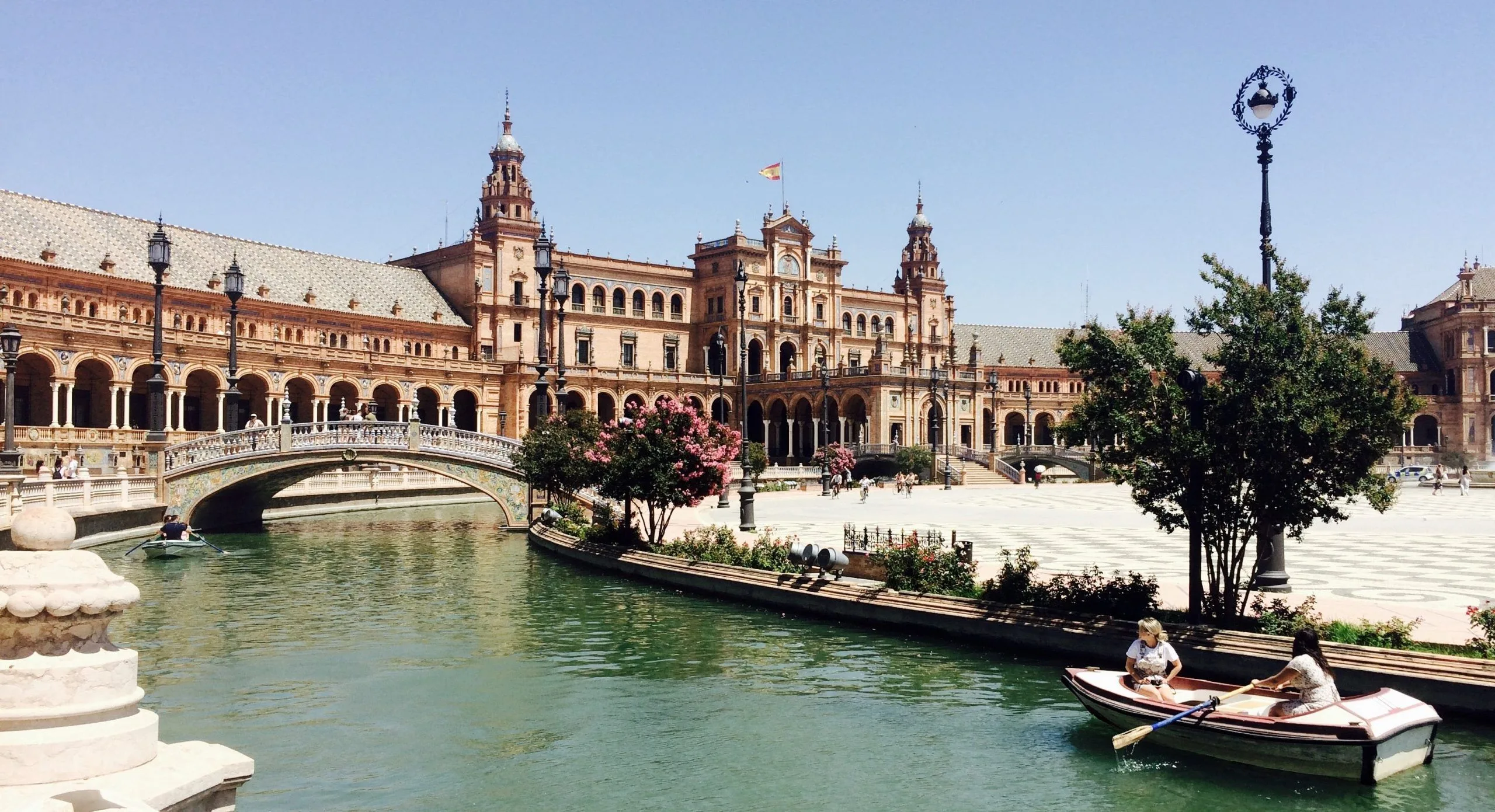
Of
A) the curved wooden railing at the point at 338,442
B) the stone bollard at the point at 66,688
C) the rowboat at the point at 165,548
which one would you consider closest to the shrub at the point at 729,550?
the rowboat at the point at 165,548

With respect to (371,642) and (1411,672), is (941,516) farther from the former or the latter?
(1411,672)

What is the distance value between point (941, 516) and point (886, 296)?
68.2m

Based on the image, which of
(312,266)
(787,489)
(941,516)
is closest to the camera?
(941,516)

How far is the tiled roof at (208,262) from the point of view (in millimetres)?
58906

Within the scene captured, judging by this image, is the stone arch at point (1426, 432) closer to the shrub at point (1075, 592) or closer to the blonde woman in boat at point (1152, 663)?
the shrub at point (1075, 592)

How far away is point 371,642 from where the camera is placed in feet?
67.5

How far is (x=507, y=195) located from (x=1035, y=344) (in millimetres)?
56254

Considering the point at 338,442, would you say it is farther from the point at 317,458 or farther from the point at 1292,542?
the point at 1292,542

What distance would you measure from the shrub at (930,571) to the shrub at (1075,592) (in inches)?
17.8

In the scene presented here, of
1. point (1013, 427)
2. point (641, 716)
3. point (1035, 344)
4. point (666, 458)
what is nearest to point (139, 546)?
point (666, 458)

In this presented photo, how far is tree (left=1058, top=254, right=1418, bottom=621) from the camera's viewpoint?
15805 mm

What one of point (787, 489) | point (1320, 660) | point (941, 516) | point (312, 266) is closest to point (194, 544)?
point (941, 516)

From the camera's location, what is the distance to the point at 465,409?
79.3 metres

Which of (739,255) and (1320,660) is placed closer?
(1320,660)
